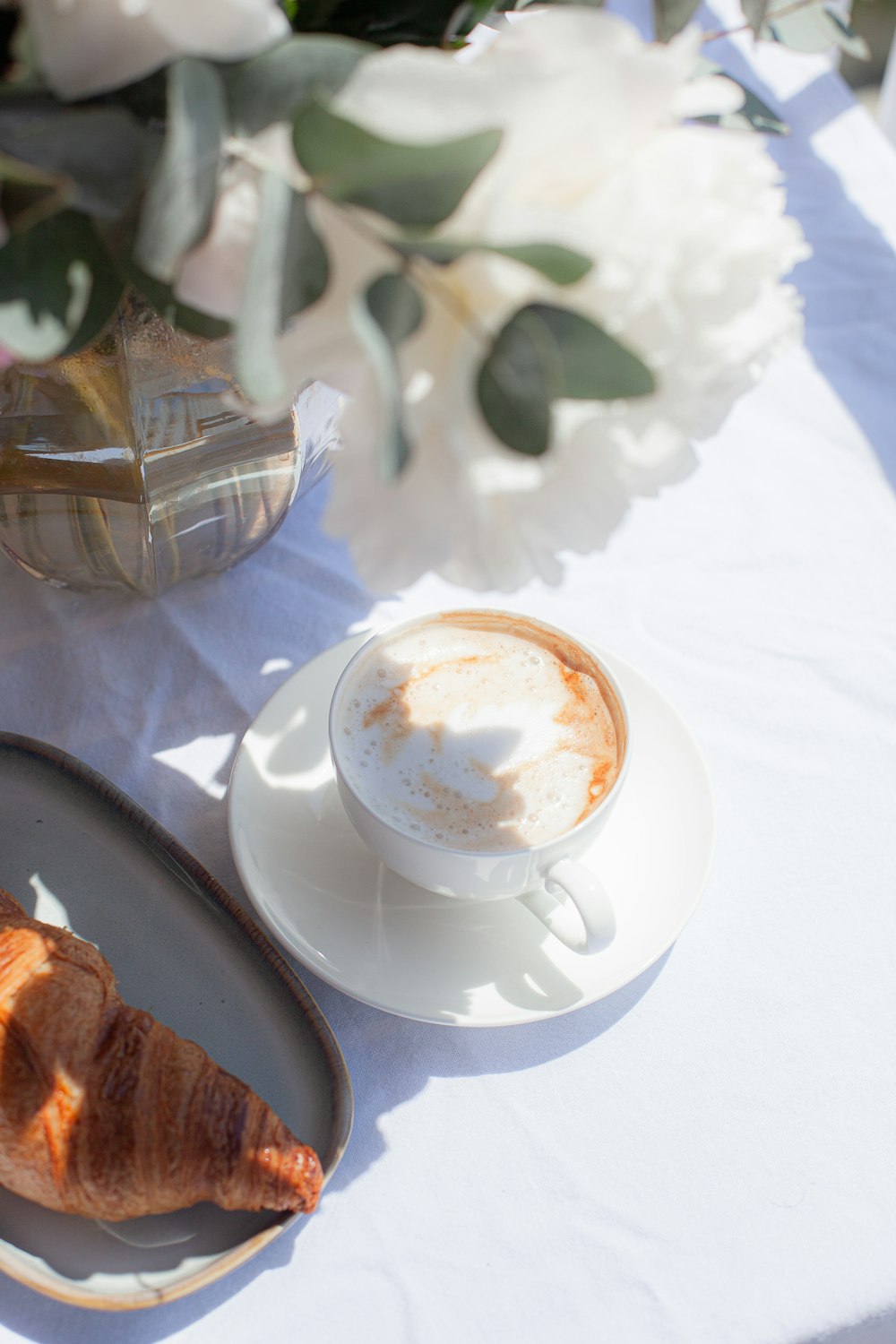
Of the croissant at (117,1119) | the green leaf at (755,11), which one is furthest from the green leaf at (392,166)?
the croissant at (117,1119)

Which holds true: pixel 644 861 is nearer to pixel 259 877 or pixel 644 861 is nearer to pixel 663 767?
pixel 663 767

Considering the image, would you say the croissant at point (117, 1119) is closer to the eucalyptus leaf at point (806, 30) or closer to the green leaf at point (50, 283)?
the green leaf at point (50, 283)

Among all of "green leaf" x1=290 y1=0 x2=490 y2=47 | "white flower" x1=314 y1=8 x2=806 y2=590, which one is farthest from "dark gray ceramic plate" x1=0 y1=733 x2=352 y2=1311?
"green leaf" x1=290 y1=0 x2=490 y2=47

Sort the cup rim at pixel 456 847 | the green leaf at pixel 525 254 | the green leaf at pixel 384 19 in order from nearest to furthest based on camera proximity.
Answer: the green leaf at pixel 525 254, the green leaf at pixel 384 19, the cup rim at pixel 456 847

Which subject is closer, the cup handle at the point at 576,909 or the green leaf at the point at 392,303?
the green leaf at the point at 392,303

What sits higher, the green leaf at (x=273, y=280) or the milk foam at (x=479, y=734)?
the green leaf at (x=273, y=280)

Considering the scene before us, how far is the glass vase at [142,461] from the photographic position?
504 mm

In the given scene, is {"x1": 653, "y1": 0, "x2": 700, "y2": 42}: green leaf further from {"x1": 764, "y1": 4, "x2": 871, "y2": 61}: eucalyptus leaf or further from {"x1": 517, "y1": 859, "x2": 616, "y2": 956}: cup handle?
{"x1": 517, "y1": 859, "x2": 616, "y2": 956}: cup handle

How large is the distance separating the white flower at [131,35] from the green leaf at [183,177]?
1 cm

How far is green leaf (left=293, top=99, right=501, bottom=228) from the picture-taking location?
0.91ft

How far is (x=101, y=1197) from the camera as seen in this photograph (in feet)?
1.35

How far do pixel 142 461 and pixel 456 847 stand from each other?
0.26m

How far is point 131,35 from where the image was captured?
0.30 metres

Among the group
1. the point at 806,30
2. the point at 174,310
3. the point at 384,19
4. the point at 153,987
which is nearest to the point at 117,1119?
the point at 153,987
